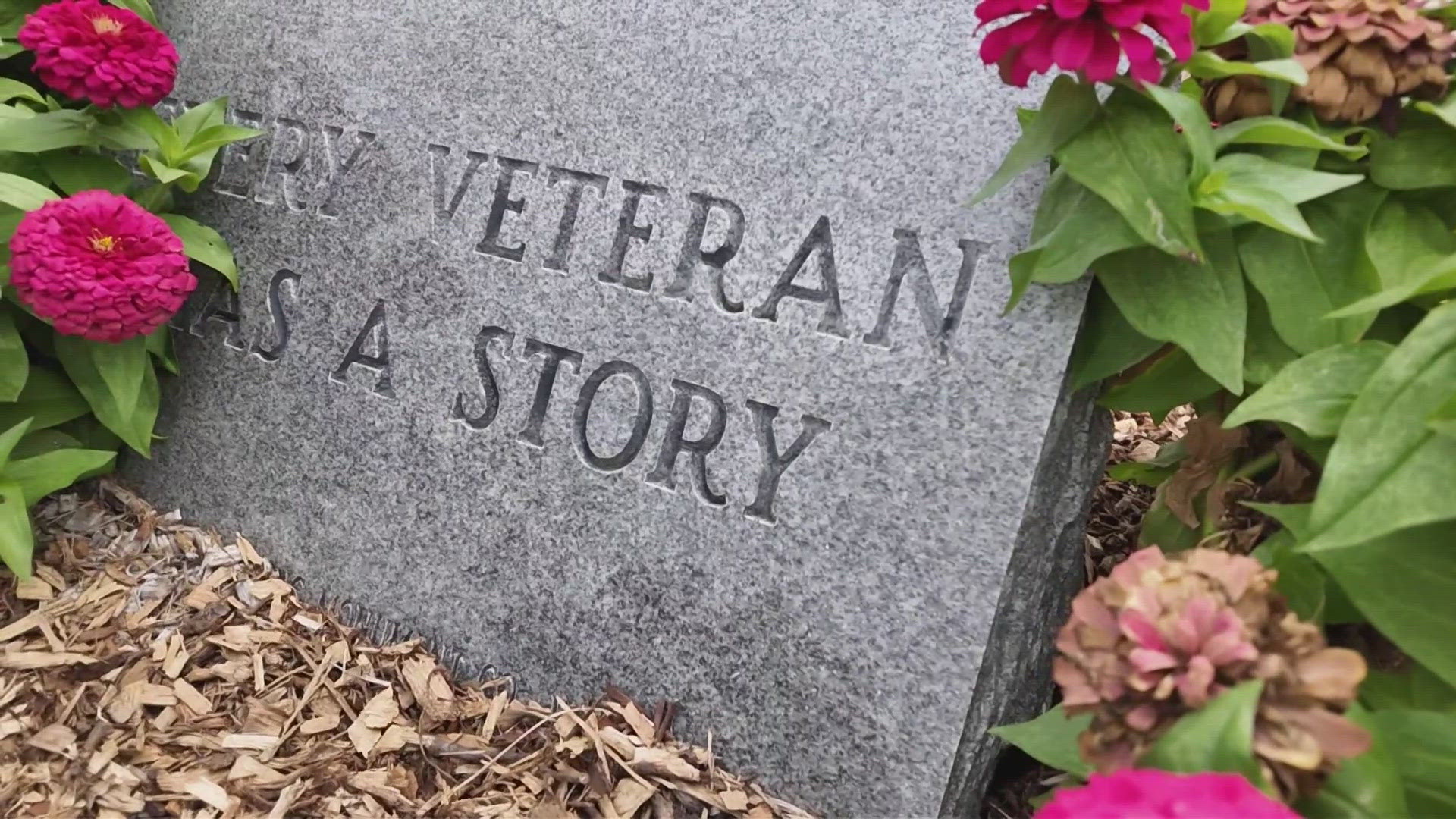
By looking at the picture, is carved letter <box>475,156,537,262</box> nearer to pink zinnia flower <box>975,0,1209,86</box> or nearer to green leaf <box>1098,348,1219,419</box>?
pink zinnia flower <box>975,0,1209,86</box>

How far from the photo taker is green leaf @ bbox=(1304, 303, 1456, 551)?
0.90 m

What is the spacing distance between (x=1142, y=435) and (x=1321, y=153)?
3.37ft

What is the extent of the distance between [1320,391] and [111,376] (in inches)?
70.5

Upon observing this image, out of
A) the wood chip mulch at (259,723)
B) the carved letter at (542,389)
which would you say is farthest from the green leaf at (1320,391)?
the carved letter at (542,389)

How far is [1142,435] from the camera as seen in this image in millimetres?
2133

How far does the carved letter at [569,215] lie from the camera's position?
1.59 meters

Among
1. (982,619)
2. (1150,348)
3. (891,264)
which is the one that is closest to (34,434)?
(891,264)

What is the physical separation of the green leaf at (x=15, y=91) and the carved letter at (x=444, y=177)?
0.70 m

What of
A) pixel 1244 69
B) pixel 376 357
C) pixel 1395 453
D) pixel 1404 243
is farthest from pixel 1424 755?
pixel 376 357

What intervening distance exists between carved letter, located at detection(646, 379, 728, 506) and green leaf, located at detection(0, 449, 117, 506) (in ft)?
3.04

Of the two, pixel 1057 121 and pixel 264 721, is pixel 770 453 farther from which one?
pixel 264 721

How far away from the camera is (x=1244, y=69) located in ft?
3.58

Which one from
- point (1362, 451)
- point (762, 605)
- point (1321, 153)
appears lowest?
point (762, 605)

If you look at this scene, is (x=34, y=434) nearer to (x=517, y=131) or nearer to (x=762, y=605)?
(x=517, y=131)
